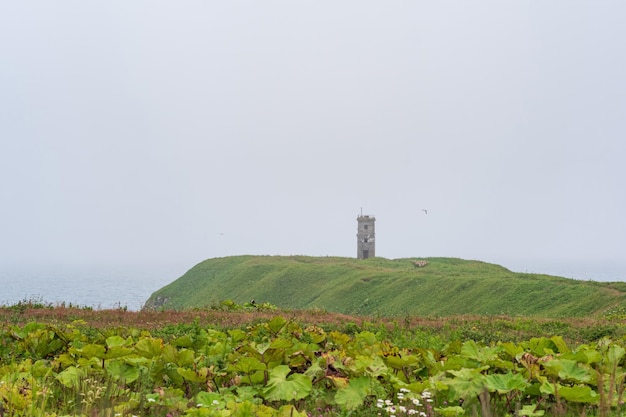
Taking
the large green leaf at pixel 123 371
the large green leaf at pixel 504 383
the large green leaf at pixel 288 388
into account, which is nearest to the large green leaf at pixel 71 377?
the large green leaf at pixel 123 371

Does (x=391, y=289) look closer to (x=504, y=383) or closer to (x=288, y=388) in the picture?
(x=504, y=383)

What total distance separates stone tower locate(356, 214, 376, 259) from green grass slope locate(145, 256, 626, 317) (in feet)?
33.8

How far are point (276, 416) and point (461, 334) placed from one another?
12.0 metres

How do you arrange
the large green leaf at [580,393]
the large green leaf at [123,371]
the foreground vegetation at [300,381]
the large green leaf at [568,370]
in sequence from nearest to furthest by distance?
the large green leaf at [580,393]
the foreground vegetation at [300,381]
the large green leaf at [568,370]
the large green leaf at [123,371]

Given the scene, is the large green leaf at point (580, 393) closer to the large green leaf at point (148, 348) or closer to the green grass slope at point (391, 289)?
the large green leaf at point (148, 348)

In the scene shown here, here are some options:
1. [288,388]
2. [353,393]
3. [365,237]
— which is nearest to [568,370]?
[353,393]

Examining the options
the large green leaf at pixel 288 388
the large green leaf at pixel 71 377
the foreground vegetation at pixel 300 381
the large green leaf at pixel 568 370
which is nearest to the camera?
the foreground vegetation at pixel 300 381

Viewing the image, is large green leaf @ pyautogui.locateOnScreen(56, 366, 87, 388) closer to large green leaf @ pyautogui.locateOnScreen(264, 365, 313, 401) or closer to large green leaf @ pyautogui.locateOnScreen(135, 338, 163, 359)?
large green leaf @ pyautogui.locateOnScreen(135, 338, 163, 359)

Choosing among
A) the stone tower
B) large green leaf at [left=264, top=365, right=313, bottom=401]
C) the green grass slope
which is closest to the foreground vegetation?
large green leaf at [left=264, top=365, right=313, bottom=401]


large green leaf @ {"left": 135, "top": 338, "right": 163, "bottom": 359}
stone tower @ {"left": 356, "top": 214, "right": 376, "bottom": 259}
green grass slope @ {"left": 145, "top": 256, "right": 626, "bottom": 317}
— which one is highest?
stone tower @ {"left": 356, "top": 214, "right": 376, "bottom": 259}

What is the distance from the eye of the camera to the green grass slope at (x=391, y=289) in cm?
3878

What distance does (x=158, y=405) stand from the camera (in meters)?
4.96

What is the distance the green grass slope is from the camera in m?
38.8

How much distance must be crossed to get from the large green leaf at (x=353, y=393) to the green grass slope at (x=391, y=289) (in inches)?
579
